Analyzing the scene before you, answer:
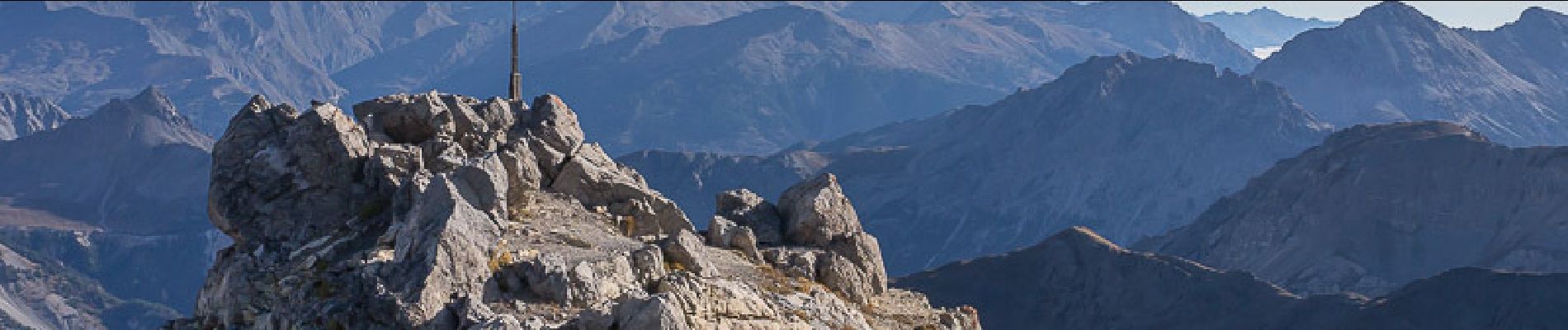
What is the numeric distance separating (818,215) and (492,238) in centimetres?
1725

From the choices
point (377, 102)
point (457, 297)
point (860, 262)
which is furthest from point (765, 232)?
point (457, 297)

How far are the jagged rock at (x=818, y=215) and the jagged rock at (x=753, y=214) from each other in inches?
16.8

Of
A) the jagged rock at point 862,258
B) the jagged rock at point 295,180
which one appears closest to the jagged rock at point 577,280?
the jagged rock at point 295,180

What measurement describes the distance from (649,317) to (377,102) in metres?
21.2

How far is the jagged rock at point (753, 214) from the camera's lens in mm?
57062

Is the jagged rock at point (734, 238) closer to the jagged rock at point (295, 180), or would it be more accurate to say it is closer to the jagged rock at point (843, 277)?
the jagged rock at point (843, 277)

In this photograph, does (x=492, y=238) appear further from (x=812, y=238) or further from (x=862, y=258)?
(x=862, y=258)

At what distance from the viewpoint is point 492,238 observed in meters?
41.0

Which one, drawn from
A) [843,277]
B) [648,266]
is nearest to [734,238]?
[843,277]

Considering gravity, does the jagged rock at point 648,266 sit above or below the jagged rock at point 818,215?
below

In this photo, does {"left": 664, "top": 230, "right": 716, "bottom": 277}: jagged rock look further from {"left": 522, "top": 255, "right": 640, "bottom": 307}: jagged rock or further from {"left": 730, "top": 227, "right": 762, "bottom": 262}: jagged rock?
{"left": 730, "top": 227, "right": 762, "bottom": 262}: jagged rock

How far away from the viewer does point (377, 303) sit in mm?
37562

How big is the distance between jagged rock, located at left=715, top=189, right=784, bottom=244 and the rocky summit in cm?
10

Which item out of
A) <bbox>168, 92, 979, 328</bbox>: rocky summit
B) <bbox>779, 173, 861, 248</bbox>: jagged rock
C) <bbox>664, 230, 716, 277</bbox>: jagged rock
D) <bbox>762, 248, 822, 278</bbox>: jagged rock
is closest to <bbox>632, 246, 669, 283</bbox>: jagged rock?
<bbox>168, 92, 979, 328</bbox>: rocky summit
